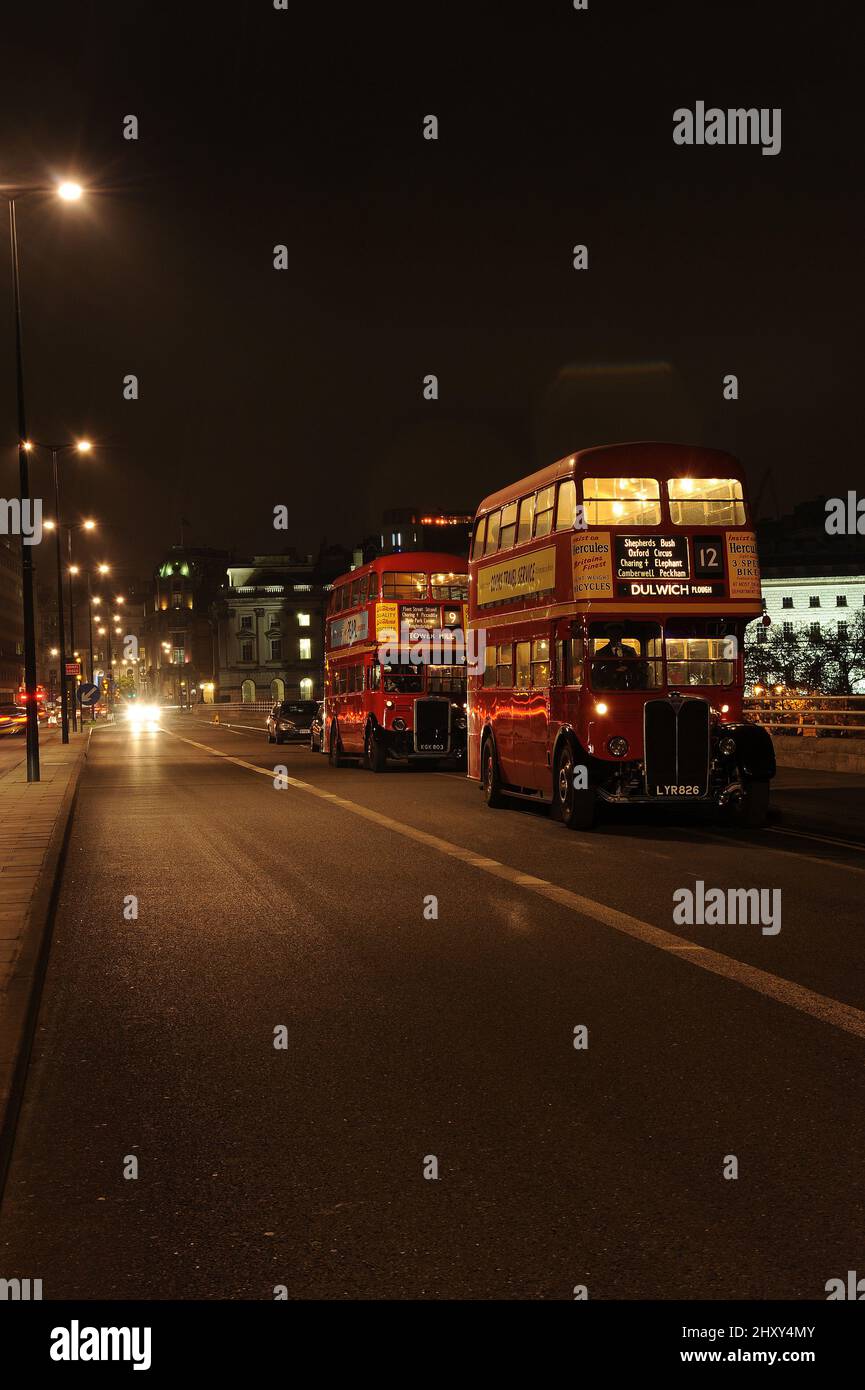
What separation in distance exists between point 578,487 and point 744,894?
22.7 feet

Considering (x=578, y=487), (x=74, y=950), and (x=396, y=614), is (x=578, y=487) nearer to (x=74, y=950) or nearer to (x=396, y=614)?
(x=74, y=950)

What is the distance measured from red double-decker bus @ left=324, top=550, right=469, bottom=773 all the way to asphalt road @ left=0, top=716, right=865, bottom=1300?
59.2ft

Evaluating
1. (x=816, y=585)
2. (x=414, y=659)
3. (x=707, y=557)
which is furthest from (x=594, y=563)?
(x=816, y=585)

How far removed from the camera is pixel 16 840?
1744 cm

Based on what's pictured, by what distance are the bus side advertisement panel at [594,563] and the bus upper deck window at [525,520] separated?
6.84 feet

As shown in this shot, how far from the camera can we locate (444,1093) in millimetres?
6535

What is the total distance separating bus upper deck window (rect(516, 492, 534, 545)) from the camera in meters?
20.2

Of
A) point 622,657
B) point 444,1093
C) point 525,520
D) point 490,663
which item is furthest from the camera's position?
point 490,663

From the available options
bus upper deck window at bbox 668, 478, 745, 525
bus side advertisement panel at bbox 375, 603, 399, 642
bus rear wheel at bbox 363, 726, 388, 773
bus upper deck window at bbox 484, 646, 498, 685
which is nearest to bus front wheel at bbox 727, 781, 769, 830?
bus upper deck window at bbox 668, 478, 745, 525

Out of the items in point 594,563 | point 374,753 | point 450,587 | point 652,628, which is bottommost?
point 374,753

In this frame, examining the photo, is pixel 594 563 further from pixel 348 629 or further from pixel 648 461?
pixel 348 629

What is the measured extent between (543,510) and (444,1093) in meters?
13.7

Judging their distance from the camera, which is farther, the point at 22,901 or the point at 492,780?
the point at 492,780

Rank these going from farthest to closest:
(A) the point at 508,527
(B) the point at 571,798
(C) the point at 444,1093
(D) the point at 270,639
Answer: (D) the point at 270,639, (A) the point at 508,527, (B) the point at 571,798, (C) the point at 444,1093
